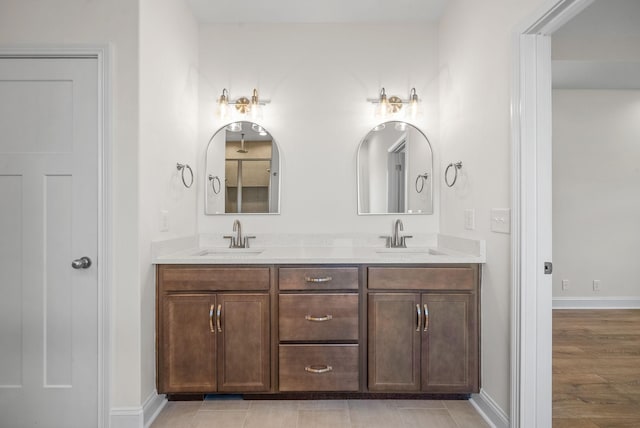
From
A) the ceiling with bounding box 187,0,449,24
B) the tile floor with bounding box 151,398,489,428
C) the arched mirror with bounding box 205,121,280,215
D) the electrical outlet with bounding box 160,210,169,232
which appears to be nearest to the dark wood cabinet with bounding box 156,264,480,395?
the tile floor with bounding box 151,398,489,428

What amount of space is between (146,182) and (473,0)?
2.29 m

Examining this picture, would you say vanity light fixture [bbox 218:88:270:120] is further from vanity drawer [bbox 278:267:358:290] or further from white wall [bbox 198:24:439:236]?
vanity drawer [bbox 278:267:358:290]

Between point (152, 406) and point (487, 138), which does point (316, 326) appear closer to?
point (152, 406)

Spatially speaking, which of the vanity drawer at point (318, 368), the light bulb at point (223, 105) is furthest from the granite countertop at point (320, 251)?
the light bulb at point (223, 105)

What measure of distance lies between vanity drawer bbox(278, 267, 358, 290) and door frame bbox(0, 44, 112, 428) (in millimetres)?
953

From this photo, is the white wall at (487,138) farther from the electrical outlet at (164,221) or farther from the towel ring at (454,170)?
the electrical outlet at (164,221)

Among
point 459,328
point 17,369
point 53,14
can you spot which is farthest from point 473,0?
point 17,369

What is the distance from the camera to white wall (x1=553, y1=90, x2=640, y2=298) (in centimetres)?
407

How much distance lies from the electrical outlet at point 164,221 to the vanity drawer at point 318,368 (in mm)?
1048

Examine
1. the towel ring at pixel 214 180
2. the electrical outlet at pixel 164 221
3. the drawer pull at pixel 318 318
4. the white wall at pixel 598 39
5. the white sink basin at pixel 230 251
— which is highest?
the white wall at pixel 598 39

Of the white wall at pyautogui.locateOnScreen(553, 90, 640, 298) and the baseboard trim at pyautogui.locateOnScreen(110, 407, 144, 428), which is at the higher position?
the white wall at pyautogui.locateOnScreen(553, 90, 640, 298)

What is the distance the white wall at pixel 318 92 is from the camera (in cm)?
278

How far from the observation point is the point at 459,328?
6.80ft

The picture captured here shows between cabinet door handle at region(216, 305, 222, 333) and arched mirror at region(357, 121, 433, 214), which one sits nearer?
cabinet door handle at region(216, 305, 222, 333)
